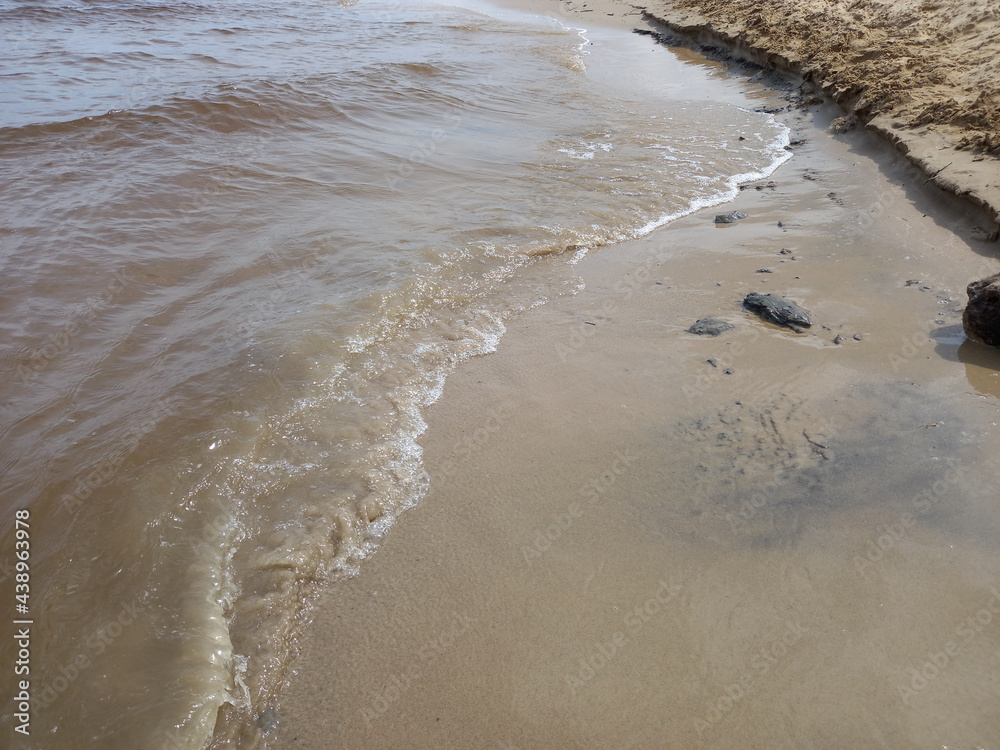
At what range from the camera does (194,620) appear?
2.53 meters

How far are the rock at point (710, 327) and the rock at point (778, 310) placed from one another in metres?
0.26

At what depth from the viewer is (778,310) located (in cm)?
426

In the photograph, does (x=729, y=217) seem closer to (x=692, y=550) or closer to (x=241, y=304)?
(x=692, y=550)

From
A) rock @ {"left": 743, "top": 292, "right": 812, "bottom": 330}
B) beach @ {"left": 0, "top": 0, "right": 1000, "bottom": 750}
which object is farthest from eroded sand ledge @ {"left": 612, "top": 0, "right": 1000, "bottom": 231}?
rock @ {"left": 743, "top": 292, "right": 812, "bottom": 330}

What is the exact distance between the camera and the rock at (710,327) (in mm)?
4207

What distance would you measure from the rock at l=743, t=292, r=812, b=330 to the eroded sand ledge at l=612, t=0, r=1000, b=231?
196 cm

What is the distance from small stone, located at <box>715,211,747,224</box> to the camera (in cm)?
590

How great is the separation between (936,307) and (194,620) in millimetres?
4627

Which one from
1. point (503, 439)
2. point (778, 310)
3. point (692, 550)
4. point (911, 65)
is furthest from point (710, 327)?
point (911, 65)

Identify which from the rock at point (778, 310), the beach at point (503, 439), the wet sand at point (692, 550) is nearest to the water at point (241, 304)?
the beach at point (503, 439)

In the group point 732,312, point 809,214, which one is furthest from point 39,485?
point 809,214

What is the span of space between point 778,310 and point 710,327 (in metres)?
0.46

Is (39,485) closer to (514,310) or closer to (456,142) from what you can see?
(514,310)

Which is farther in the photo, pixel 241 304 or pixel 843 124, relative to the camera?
pixel 843 124
